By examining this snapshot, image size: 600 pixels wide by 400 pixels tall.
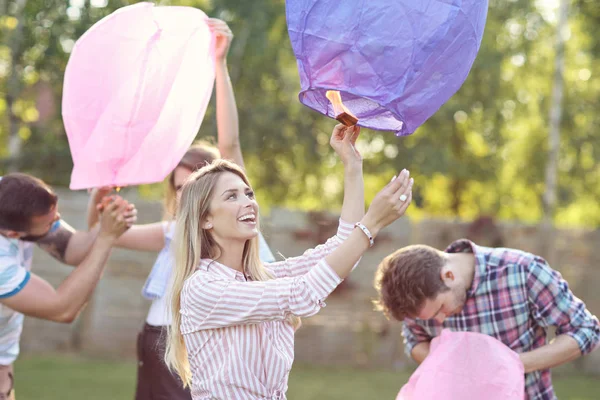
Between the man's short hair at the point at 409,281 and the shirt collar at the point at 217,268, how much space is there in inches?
27.3

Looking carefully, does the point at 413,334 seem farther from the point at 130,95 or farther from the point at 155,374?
the point at 130,95

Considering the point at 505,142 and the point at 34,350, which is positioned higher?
the point at 505,142

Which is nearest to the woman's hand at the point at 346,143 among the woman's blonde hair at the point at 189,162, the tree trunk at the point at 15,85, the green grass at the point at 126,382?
the woman's blonde hair at the point at 189,162

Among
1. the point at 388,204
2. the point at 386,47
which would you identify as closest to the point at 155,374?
the point at 388,204

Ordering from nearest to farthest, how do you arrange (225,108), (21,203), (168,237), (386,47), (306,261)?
(386,47), (306,261), (21,203), (225,108), (168,237)

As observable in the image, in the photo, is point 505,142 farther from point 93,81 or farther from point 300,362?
point 93,81

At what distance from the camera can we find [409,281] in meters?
2.74

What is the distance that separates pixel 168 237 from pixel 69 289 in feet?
1.94

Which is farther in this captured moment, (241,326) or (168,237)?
(168,237)

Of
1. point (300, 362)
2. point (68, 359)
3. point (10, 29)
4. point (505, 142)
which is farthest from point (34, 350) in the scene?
point (505, 142)

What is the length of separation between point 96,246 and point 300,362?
6333 mm

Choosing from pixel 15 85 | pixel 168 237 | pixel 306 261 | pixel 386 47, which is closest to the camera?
pixel 386 47

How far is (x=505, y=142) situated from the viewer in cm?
1457

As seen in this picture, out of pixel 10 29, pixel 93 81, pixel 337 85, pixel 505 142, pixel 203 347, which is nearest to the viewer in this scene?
pixel 337 85
